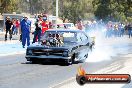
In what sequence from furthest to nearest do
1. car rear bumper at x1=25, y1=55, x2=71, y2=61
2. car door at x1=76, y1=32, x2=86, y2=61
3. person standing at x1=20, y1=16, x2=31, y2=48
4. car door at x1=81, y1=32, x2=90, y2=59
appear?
1. person standing at x1=20, y1=16, x2=31, y2=48
2. car door at x1=81, y1=32, x2=90, y2=59
3. car door at x1=76, y1=32, x2=86, y2=61
4. car rear bumper at x1=25, y1=55, x2=71, y2=61

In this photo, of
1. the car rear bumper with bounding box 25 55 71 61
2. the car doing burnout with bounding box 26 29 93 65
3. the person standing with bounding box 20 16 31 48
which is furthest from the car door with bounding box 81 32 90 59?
the person standing with bounding box 20 16 31 48

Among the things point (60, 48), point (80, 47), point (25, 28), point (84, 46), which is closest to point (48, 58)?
point (60, 48)

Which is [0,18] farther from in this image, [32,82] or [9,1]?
[32,82]

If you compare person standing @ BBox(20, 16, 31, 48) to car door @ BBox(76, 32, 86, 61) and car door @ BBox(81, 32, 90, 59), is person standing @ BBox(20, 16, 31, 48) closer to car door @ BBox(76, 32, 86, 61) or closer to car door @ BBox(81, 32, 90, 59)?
car door @ BBox(81, 32, 90, 59)

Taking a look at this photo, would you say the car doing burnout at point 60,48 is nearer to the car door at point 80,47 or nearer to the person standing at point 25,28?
the car door at point 80,47

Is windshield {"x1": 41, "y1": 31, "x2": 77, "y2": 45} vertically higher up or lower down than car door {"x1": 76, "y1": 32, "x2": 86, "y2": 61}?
higher up

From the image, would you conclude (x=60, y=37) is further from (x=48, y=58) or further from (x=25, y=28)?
(x=25, y=28)

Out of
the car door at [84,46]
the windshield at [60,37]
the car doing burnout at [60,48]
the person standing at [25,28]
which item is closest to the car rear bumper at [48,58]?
the car doing burnout at [60,48]

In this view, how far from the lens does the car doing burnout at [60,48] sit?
1595 centimetres

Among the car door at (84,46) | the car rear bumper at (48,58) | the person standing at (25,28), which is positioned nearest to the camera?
the car rear bumper at (48,58)

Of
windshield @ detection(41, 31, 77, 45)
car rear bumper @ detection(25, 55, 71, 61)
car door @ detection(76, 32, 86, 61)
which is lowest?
car rear bumper @ detection(25, 55, 71, 61)

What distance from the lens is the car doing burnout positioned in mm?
15953

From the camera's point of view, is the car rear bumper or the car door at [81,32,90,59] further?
the car door at [81,32,90,59]

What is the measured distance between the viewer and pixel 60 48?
52.2 ft
